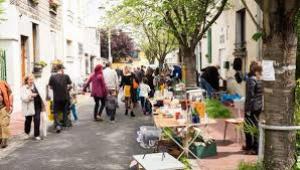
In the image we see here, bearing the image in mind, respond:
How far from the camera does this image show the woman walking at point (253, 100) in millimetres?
8648

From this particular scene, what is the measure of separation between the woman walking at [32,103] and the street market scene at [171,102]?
0.07 feet

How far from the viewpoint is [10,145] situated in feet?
34.3

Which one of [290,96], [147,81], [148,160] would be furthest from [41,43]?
[290,96]

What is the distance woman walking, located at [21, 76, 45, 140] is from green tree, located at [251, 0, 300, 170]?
270 inches

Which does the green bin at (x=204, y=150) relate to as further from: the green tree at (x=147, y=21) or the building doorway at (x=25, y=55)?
the building doorway at (x=25, y=55)

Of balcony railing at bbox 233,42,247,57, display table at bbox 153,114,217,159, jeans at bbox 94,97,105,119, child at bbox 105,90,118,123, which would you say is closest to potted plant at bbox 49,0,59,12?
balcony railing at bbox 233,42,247,57

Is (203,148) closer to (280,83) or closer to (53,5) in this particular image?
(280,83)

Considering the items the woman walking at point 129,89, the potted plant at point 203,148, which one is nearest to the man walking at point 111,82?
the woman walking at point 129,89

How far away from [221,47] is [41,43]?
8002 mm

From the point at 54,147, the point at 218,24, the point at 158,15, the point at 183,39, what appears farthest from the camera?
the point at 218,24

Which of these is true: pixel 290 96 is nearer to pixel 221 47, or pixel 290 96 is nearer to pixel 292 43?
pixel 292 43

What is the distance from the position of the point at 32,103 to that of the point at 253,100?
196 inches

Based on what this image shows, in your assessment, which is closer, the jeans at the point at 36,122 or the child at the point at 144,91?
the jeans at the point at 36,122

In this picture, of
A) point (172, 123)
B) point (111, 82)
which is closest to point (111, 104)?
point (111, 82)
